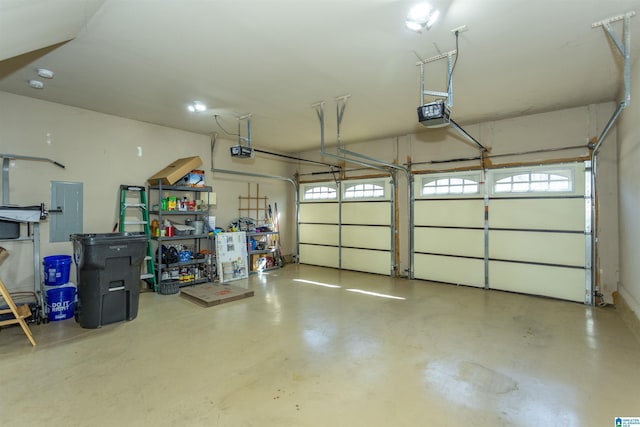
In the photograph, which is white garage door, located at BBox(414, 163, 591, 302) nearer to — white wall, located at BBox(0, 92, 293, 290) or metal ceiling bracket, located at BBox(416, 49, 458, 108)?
metal ceiling bracket, located at BBox(416, 49, 458, 108)

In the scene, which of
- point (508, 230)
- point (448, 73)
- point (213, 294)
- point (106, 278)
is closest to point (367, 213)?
point (508, 230)

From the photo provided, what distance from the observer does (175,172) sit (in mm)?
5344

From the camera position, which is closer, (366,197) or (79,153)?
(79,153)

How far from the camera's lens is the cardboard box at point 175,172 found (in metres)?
5.28

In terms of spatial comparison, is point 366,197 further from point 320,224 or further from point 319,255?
point 319,255

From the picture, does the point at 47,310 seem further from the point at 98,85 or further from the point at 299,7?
the point at 299,7

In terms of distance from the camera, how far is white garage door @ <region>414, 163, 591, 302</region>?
489cm

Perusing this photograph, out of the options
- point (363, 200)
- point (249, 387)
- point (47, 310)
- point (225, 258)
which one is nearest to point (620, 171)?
point (363, 200)

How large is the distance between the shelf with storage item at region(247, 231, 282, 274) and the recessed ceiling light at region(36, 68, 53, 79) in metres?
4.12

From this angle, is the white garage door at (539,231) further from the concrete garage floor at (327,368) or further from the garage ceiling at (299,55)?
the garage ceiling at (299,55)

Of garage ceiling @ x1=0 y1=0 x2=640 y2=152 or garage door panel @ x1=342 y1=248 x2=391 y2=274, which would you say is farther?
garage door panel @ x1=342 y1=248 x2=391 y2=274

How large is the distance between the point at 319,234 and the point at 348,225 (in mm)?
913

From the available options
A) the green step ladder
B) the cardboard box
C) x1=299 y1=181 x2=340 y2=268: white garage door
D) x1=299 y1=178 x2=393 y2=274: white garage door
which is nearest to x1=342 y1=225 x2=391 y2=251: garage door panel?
x1=299 y1=178 x2=393 y2=274: white garage door

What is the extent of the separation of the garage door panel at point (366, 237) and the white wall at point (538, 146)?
0.34 metres
